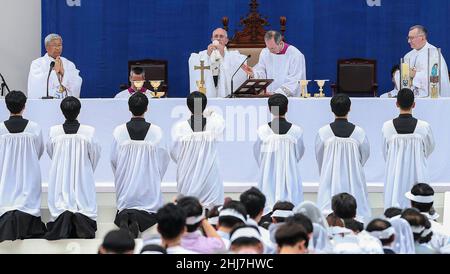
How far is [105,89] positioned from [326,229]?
9024 millimetres

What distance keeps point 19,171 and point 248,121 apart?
2449 mm

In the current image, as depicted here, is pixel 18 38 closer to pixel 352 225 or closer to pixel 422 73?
pixel 422 73

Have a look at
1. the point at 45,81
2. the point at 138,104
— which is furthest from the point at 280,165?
the point at 45,81

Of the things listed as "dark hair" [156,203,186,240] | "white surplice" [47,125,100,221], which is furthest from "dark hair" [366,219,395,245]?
"white surplice" [47,125,100,221]

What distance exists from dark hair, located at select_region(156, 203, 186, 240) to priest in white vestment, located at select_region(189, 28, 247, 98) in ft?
18.5

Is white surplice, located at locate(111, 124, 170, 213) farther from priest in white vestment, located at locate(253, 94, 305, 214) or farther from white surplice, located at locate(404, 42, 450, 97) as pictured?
white surplice, located at locate(404, 42, 450, 97)

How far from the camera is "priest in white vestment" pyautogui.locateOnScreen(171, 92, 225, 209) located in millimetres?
8828

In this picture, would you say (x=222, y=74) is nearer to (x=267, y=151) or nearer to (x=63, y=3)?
(x=267, y=151)

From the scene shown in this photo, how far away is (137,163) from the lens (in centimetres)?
884

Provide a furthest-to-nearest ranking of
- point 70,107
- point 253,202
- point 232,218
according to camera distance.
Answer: point 70,107 → point 253,202 → point 232,218

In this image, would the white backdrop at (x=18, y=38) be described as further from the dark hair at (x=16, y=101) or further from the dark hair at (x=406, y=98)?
the dark hair at (x=406, y=98)

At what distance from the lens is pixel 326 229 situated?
5.84 meters

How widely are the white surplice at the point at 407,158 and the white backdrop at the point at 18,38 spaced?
7.01 m
